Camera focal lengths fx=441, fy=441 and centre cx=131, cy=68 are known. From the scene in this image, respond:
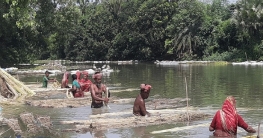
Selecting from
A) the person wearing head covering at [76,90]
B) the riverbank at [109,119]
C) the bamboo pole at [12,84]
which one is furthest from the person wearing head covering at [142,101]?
the bamboo pole at [12,84]

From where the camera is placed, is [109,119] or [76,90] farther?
[76,90]

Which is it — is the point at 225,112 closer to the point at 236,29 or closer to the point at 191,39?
the point at 236,29

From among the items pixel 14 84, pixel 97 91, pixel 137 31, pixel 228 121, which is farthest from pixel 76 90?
pixel 137 31

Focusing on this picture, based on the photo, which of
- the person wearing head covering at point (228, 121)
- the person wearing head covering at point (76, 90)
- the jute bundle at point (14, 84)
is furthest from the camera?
the jute bundle at point (14, 84)

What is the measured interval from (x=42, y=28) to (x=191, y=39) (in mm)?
25914

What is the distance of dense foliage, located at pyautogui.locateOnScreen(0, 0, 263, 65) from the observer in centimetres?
4466

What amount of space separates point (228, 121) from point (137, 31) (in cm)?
6541

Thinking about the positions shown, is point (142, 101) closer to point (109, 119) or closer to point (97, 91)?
→ point (109, 119)

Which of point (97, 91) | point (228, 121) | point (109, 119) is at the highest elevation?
point (97, 91)

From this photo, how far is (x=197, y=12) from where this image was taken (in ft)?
210

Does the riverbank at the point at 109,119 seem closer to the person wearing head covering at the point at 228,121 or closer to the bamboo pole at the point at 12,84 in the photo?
the person wearing head covering at the point at 228,121

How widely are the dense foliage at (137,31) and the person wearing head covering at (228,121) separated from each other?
78.0 feet

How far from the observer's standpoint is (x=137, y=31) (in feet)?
248

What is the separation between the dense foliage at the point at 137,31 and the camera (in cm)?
4466
